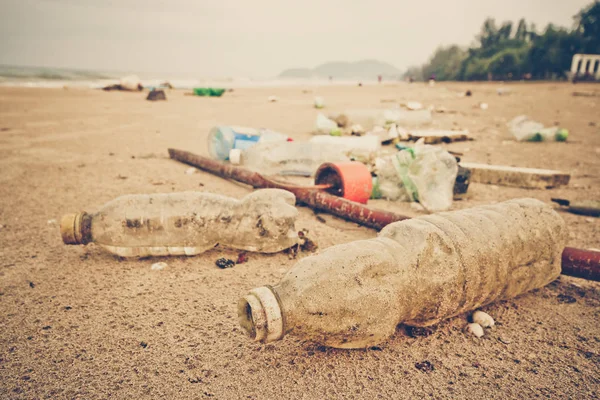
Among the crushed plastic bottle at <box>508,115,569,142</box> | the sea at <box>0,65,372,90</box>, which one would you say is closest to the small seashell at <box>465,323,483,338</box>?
the crushed plastic bottle at <box>508,115,569,142</box>

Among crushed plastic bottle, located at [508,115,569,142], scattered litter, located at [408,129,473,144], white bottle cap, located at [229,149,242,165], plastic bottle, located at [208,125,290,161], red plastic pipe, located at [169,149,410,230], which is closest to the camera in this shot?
red plastic pipe, located at [169,149,410,230]

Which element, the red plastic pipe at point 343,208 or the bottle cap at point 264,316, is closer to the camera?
the bottle cap at point 264,316

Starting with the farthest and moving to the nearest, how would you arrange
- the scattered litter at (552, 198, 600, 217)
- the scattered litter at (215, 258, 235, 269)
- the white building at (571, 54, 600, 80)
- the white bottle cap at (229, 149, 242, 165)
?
the white building at (571, 54, 600, 80) → the white bottle cap at (229, 149, 242, 165) → the scattered litter at (552, 198, 600, 217) → the scattered litter at (215, 258, 235, 269)

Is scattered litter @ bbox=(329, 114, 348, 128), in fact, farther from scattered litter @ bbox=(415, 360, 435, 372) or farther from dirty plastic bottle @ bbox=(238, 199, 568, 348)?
scattered litter @ bbox=(415, 360, 435, 372)

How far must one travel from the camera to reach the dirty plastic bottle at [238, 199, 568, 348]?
2.79 ft

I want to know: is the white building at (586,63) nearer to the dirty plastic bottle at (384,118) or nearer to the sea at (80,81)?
the sea at (80,81)

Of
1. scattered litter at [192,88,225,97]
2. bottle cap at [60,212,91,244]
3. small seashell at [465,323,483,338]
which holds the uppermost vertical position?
scattered litter at [192,88,225,97]

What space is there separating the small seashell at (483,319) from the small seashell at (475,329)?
32 millimetres

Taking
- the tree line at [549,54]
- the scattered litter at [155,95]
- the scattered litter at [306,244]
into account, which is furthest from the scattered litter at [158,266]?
the tree line at [549,54]

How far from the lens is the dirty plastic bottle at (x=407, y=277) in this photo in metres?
0.85

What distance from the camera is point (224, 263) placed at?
61.7 inches

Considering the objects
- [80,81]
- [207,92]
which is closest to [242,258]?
[207,92]

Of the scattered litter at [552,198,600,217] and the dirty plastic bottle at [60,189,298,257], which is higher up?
the dirty plastic bottle at [60,189,298,257]

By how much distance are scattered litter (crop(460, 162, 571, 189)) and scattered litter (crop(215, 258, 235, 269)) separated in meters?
2.38
